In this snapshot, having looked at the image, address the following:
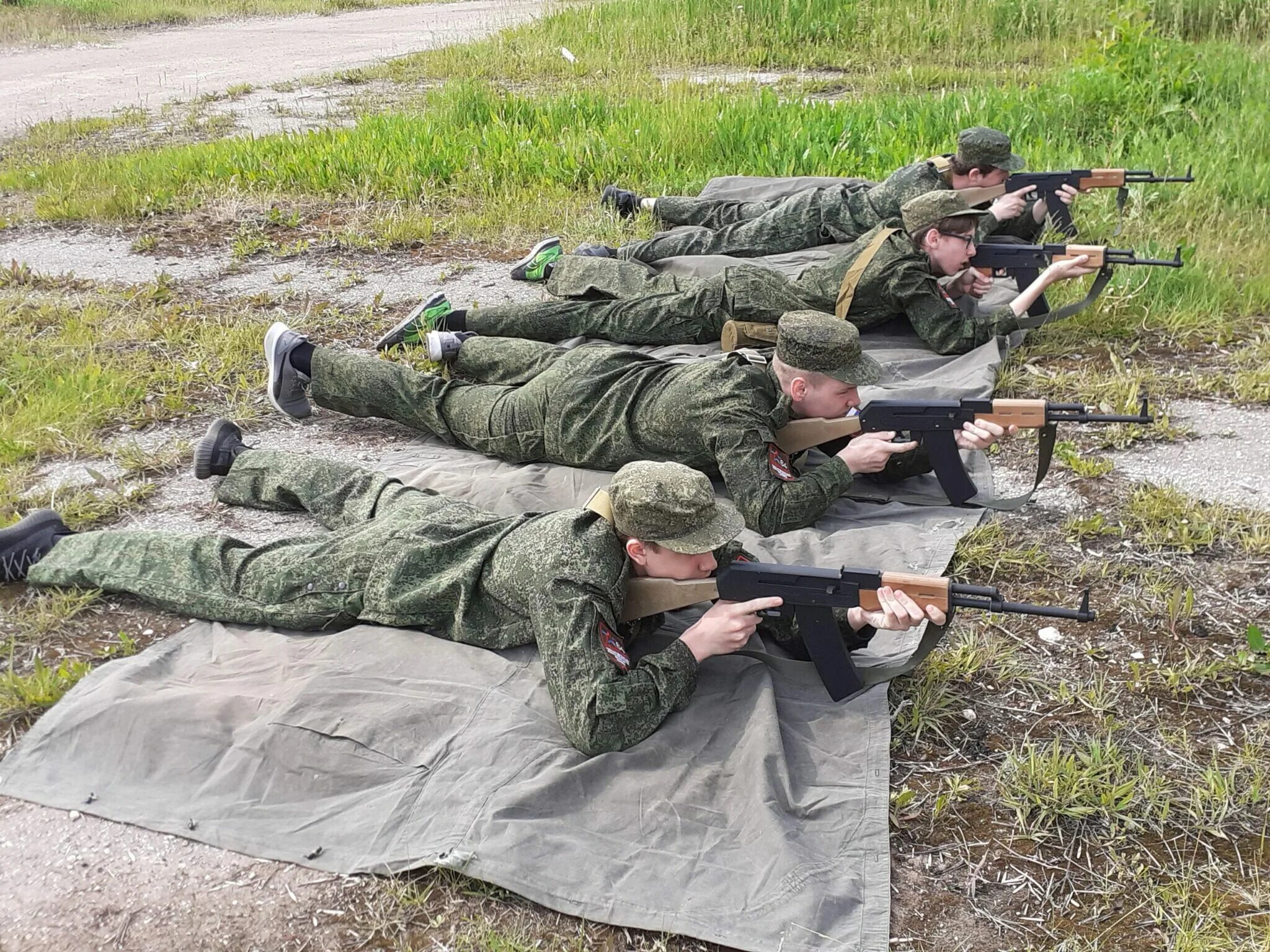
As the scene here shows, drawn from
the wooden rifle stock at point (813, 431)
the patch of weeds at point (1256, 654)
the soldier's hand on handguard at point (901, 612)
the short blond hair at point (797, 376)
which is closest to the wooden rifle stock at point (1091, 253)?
the wooden rifle stock at point (813, 431)

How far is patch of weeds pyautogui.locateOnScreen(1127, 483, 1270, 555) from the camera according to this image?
4516 millimetres

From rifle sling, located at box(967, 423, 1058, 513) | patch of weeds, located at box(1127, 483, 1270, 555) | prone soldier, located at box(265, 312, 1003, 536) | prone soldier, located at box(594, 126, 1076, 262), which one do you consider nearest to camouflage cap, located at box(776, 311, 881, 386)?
prone soldier, located at box(265, 312, 1003, 536)

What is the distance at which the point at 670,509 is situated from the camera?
3.33m

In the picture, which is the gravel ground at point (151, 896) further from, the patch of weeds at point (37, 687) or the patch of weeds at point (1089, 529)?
the patch of weeds at point (1089, 529)

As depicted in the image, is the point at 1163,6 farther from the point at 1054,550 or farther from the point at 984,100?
the point at 1054,550

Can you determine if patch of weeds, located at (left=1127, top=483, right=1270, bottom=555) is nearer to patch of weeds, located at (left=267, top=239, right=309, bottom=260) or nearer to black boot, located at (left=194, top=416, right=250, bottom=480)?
black boot, located at (left=194, top=416, right=250, bottom=480)

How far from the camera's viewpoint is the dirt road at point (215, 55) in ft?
47.8

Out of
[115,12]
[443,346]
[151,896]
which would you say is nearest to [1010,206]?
[443,346]

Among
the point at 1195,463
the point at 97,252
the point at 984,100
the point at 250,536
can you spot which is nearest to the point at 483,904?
the point at 250,536

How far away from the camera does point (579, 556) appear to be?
3447mm

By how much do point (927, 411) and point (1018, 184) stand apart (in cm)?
331

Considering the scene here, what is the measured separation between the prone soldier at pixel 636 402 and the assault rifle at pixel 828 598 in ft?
3.68

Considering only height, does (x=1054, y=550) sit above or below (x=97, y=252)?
below

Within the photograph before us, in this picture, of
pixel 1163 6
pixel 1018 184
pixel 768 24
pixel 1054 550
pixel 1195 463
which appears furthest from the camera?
pixel 768 24
